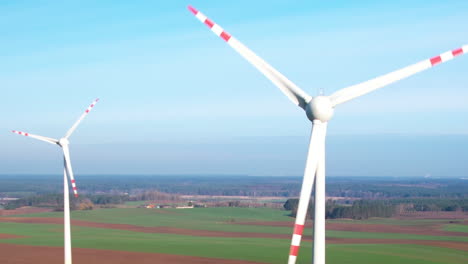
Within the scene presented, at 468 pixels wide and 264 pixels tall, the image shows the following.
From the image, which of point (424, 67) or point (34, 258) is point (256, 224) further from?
Answer: point (424, 67)

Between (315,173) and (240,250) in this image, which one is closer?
(315,173)

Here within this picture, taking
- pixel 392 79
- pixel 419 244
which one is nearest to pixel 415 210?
pixel 419 244

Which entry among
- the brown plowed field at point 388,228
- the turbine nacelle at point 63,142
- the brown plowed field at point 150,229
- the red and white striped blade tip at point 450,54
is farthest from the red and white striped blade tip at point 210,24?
the brown plowed field at point 388,228

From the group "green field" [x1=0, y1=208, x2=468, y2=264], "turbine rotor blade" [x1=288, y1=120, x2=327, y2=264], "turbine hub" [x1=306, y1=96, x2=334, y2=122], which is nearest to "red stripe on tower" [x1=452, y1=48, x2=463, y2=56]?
"turbine hub" [x1=306, y1=96, x2=334, y2=122]

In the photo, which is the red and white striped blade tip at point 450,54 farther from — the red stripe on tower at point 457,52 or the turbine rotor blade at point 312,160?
the turbine rotor blade at point 312,160

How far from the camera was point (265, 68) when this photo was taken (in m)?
26.7

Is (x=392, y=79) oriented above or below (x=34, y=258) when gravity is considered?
above

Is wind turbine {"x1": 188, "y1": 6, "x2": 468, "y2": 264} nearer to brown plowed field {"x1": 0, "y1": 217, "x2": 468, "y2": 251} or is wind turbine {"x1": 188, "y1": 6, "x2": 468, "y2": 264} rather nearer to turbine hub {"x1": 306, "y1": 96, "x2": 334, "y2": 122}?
turbine hub {"x1": 306, "y1": 96, "x2": 334, "y2": 122}

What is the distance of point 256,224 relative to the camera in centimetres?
10900

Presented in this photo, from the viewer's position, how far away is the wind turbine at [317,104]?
24312mm

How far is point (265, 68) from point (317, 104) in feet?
10.5

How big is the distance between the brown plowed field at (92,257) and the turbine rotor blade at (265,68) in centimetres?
3174

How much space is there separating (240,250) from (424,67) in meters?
43.0

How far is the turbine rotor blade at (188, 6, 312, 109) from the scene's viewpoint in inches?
992
